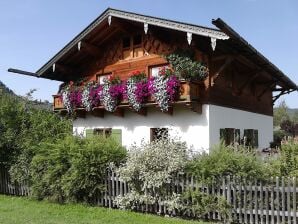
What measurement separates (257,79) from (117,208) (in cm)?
1196

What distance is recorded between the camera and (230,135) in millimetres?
17391

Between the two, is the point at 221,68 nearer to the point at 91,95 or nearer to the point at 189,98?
the point at 189,98

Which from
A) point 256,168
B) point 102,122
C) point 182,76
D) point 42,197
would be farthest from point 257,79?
point 42,197

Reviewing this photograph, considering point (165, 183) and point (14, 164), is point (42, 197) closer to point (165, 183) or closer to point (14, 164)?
point (14, 164)

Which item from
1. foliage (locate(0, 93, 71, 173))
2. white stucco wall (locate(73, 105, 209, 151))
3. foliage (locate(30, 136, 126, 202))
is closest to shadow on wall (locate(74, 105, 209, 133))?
white stucco wall (locate(73, 105, 209, 151))

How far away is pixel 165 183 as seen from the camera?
1085cm

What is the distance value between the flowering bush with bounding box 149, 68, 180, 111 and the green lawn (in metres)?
5.50

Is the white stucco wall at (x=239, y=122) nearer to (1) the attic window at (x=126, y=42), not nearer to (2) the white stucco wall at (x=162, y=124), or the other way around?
(2) the white stucco wall at (x=162, y=124)

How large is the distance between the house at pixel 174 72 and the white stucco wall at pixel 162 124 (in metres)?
0.04

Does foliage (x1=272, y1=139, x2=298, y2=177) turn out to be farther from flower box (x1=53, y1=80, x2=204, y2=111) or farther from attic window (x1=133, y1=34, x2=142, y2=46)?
attic window (x1=133, y1=34, x2=142, y2=46)

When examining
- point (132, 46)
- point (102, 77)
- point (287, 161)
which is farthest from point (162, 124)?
point (287, 161)

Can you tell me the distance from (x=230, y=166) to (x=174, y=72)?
637cm

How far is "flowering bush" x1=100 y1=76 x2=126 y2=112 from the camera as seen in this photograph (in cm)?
1728

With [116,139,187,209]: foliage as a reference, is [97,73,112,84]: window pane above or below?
above
